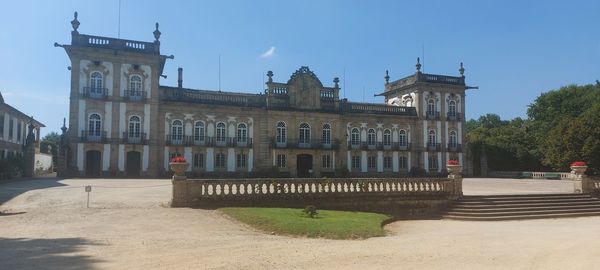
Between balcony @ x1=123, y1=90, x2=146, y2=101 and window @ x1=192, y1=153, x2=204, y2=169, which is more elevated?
balcony @ x1=123, y1=90, x2=146, y2=101

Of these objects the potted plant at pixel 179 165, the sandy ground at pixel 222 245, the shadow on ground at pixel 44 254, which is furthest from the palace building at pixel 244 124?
the shadow on ground at pixel 44 254

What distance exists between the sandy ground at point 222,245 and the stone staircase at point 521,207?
2.94 metres

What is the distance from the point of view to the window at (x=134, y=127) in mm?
39656

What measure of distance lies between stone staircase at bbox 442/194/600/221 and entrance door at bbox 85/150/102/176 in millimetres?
29166

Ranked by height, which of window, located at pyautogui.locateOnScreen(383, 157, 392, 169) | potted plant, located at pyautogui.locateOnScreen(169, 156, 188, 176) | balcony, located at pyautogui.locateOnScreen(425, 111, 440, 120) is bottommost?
potted plant, located at pyautogui.locateOnScreen(169, 156, 188, 176)

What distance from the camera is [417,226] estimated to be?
15.4m

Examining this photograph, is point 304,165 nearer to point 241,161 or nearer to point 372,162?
point 241,161

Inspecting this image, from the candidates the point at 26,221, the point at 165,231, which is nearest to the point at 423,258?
the point at 165,231

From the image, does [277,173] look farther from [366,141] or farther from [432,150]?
[432,150]

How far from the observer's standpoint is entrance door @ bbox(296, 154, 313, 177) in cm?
4586

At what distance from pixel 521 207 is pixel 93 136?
3162 cm

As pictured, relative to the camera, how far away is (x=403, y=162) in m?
50.1

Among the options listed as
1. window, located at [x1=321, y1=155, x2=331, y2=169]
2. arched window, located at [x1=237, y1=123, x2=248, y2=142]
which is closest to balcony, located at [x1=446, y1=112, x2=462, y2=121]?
window, located at [x1=321, y1=155, x2=331, y2=169]

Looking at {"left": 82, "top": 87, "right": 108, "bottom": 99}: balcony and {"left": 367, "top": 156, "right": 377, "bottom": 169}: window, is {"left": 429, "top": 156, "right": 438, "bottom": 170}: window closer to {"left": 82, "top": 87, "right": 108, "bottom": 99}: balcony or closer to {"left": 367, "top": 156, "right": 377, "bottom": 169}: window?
{"left": 367, "top": 156, "right": 377, "bottom": 169}: window
